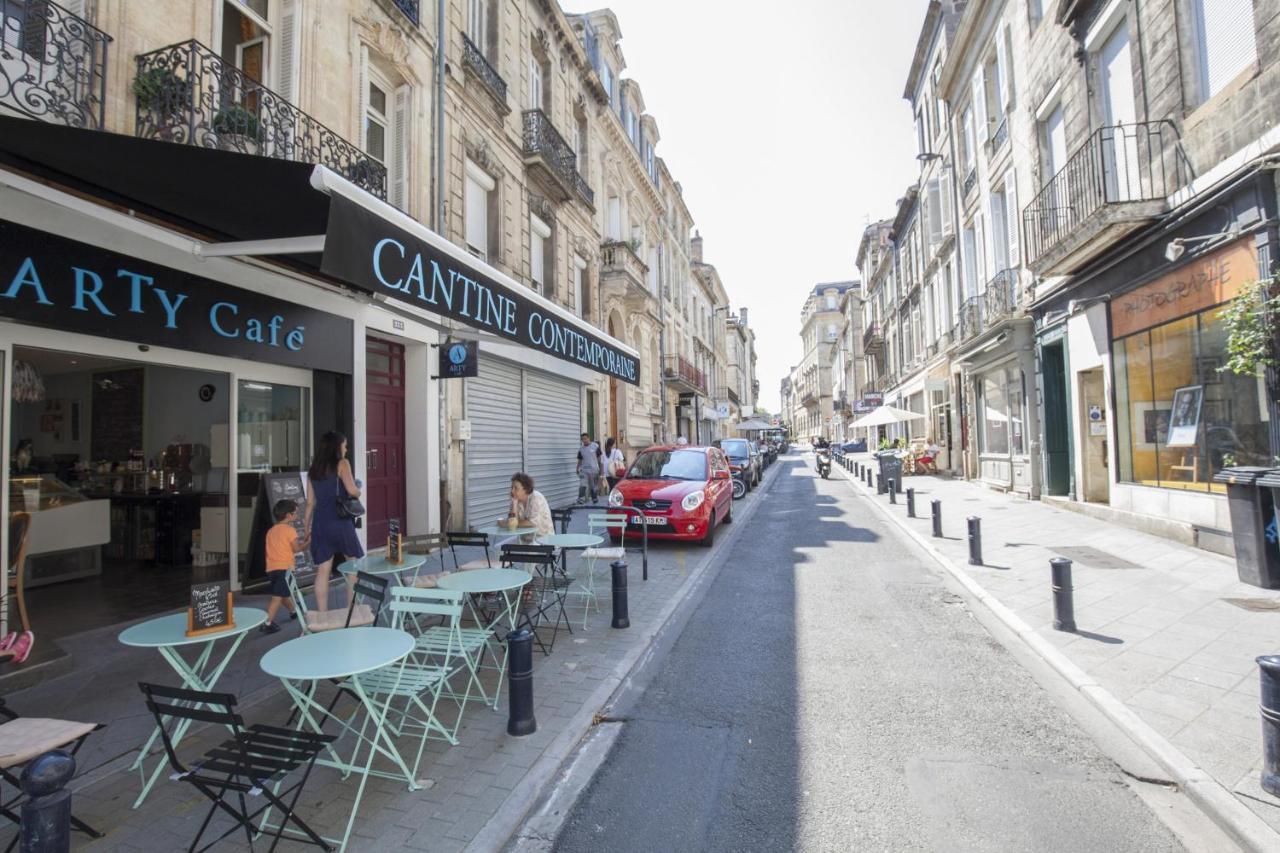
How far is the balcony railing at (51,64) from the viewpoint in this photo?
4398 millimetres

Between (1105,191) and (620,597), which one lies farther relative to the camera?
(1105,191)

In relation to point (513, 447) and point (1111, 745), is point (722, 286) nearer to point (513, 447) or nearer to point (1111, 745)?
point (513, 447)

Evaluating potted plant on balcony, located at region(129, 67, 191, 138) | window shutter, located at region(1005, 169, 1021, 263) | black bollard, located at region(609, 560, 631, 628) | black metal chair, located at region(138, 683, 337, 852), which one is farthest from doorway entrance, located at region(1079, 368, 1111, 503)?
potted plant on balcony, located at region(129, 67, 191, 138)

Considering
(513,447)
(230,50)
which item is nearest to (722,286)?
(513,447)

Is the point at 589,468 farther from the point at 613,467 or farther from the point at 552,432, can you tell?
the point at 552,432

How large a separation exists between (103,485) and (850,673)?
34.1 ft

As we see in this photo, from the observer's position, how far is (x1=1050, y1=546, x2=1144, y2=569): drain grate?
7.46m

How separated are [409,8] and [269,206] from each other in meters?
6.87

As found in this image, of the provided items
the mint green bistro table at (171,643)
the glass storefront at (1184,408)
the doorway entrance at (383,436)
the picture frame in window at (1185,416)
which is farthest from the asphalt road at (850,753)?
the doorway entrance at (383,436)

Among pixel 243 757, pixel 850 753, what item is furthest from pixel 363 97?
pixel 850 753

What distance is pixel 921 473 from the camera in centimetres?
2331

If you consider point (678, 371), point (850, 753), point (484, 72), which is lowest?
point (850, 753)

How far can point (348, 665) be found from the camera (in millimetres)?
2828

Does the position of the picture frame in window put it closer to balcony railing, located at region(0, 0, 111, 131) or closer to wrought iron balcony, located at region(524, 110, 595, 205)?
wrought iron balcony, located at region(524, 110, 595, 205)
